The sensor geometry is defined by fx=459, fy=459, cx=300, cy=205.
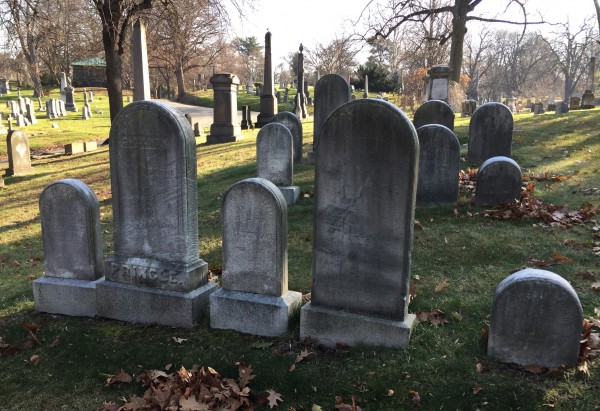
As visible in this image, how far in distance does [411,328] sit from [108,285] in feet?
10.3

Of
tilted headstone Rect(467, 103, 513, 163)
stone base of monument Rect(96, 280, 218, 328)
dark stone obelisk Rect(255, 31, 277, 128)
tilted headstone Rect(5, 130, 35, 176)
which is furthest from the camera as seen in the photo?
dark stone obelisk Rect(255, 31, 277, 128)

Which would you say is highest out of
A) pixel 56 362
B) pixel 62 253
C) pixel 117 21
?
pixel 117 21

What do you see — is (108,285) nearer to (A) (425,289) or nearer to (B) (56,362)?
(B) (56,362)

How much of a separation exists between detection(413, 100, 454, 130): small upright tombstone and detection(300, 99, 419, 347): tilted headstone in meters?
7.47

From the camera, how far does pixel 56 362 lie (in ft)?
13.5

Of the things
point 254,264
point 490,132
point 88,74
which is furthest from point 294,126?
point 88,74

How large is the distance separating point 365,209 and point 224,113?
15.2 metres

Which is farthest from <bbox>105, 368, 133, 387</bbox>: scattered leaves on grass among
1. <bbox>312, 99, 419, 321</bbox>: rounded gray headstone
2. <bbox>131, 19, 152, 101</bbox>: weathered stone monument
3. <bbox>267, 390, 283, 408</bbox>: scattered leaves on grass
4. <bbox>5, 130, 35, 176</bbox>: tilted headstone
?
<bbox>5, 130, 35, 176</bbox>: tilted headstone

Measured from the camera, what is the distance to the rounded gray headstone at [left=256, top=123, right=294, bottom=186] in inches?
333

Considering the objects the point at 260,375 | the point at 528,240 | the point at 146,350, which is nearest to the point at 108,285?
the point at 146,350

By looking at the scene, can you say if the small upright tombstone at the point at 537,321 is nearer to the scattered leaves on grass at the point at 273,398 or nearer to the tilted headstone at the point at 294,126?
the scattered leaves on grass at the point at 273,398

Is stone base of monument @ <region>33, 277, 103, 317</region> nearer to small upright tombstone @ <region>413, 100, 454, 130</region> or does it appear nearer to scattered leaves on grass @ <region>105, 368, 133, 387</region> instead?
scattered leaves on grass @ <region>105, 368, 133, 387</region>

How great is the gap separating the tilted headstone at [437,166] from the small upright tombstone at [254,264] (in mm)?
4225

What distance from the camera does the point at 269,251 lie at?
4.35 meters
